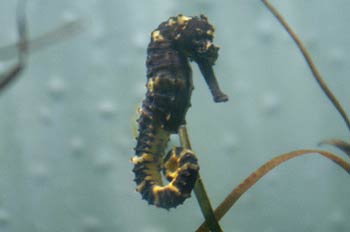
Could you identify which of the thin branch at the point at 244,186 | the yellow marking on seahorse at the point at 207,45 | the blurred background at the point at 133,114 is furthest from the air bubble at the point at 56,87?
the thin branch at the point at 244,186

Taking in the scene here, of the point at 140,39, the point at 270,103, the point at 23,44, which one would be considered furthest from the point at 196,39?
the point at 270,103

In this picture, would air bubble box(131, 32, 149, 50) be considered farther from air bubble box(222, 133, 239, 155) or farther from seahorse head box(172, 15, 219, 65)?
seahorse head box(172, 15, 219, 65)

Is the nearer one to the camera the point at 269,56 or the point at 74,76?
the point at 74,76

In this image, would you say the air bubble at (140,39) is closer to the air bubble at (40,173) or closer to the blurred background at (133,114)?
the blurred background at (133,114)

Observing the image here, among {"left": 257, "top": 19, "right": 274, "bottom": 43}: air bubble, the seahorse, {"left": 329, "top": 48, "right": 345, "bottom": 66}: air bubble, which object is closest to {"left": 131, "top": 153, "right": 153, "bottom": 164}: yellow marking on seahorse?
the seahorse

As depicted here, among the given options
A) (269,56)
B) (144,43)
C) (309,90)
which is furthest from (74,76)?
(309,90)

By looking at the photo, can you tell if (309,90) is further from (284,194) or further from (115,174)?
(115,174)
